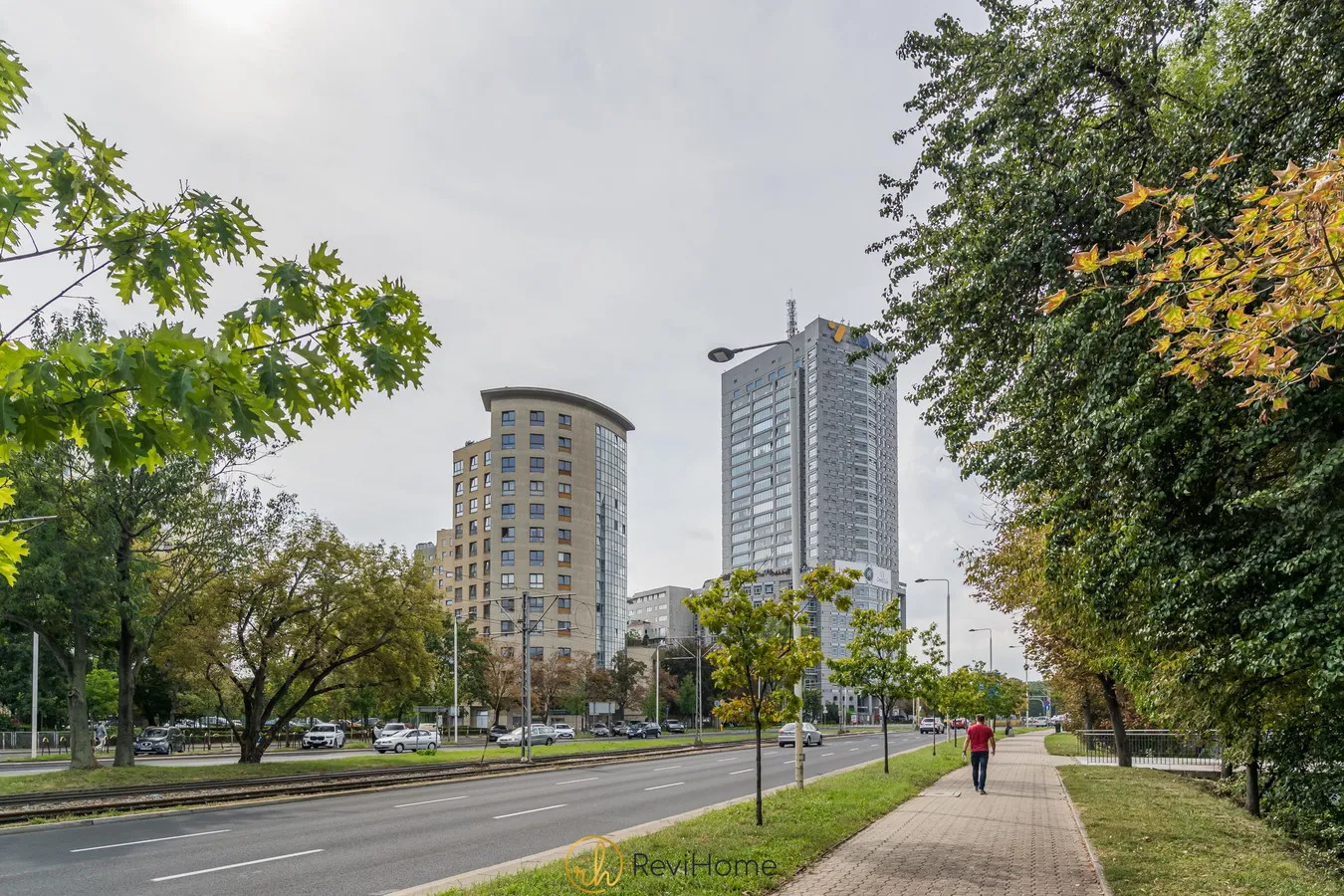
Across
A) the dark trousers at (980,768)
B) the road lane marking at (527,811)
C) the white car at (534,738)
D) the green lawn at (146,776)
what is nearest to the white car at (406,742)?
the white car at (534,738)

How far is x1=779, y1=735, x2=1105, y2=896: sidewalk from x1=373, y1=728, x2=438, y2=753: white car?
36.9 m

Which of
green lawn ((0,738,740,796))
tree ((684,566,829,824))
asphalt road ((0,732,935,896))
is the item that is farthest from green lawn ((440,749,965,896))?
green lawn ((0,738,740,796))

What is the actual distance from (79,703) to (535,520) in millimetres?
70677

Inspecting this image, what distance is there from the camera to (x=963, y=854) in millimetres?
11656

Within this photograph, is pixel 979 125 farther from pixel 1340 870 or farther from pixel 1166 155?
pixel 1340 870

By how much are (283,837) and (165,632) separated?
22.0m

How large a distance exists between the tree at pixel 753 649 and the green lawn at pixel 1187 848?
4.89 meters

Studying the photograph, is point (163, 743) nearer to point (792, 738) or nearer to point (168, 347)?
point (792, 738)

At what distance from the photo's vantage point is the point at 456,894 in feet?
29.4

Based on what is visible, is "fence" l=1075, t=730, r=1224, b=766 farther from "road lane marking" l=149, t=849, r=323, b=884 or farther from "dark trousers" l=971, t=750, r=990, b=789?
"road lane marking" l=149, t=849, r=323, b=884

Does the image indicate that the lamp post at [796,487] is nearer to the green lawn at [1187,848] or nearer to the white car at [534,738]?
the green lawn at [1187,848]

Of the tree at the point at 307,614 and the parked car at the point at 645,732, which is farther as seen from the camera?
the parked car at the point at 645,732

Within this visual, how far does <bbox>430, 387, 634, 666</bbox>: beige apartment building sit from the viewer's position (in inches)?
3932

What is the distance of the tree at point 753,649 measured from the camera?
560 inches
